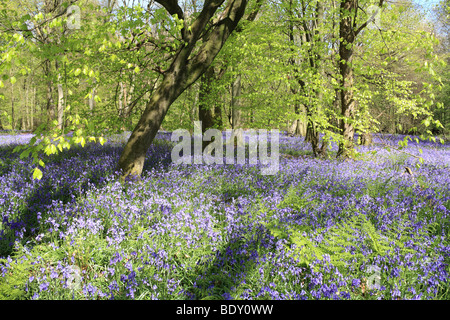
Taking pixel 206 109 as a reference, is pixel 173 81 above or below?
above

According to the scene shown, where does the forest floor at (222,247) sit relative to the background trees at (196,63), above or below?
below

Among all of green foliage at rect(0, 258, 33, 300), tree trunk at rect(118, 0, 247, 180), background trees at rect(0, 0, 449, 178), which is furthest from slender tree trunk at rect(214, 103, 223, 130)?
green foliage at rect(0, 258, 33, 300)

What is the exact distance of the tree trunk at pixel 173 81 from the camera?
6.32 metres

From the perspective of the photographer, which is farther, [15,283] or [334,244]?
[334,244]

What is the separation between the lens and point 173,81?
654cm

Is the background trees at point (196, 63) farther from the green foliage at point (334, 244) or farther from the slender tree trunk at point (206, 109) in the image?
the green foliage at point (334, 244)

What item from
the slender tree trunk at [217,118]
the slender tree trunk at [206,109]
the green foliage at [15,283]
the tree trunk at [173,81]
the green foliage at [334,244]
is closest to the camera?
the green foliage at [15,283]

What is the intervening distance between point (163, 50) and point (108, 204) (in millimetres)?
4333

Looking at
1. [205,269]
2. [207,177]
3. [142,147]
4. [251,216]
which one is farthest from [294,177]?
[205,269]

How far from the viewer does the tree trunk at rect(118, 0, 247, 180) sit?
20.7ft

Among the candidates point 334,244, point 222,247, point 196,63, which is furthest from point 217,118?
point 334,244

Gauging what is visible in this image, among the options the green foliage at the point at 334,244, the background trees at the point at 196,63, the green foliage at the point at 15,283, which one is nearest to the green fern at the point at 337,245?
the green foliage at the point at 334,244

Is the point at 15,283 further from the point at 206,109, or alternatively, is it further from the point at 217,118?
the point at 217,118
